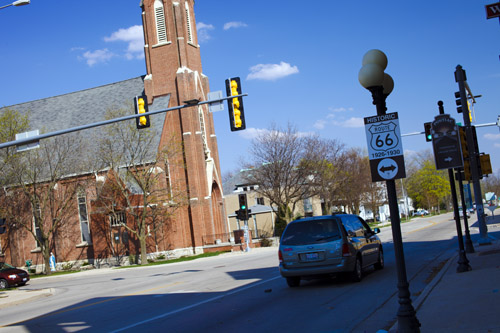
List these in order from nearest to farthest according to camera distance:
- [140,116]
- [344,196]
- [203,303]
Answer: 1. [203,303]
2. [140,116]
3. [344,196]

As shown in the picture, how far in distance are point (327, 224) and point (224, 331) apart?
5.28 m

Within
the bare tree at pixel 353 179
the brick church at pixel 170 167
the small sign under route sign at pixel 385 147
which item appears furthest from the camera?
the bare tree at pixel 353 179

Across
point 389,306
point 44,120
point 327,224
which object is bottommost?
point 389,306

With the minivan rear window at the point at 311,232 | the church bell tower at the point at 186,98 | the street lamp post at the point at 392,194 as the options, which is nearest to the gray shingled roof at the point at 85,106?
the church bell tower at the point at 186,98

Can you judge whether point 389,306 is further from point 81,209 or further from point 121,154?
point 81,209

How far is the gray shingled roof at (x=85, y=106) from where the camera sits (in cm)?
4622

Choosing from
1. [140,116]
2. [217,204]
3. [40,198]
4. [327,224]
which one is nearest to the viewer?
[327,224]

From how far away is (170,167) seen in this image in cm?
4266

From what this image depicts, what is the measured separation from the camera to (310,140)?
5459cm

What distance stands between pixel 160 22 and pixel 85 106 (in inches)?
423

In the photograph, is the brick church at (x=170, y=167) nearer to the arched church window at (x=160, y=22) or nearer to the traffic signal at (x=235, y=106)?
the arched church window at (x=160, y=22)

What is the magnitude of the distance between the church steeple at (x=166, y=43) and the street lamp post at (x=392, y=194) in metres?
38.1

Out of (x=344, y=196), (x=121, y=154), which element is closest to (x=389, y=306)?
(x=121, y=154)

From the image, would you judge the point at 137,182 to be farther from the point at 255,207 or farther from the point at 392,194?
the point at 392,194
